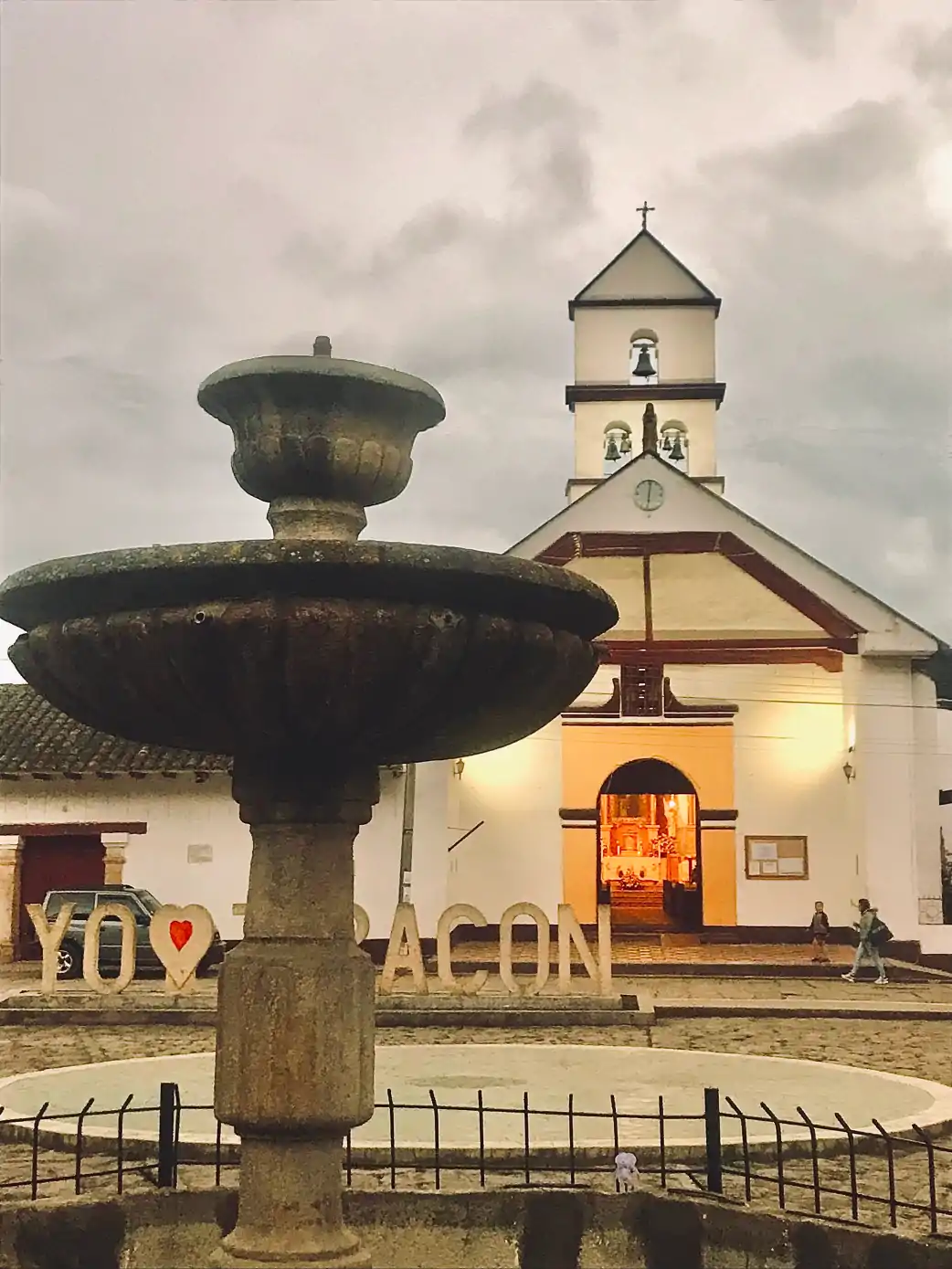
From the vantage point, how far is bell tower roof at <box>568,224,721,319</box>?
27.2 m

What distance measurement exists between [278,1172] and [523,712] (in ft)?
5.79

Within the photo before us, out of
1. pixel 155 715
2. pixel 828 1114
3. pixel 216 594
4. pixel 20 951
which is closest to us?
pixel 216 594

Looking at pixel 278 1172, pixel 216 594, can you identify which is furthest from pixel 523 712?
pixel 278 1172

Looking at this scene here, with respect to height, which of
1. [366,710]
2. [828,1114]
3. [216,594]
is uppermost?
[216,594]

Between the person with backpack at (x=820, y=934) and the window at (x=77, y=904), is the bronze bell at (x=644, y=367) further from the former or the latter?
the window at (x=77, y=904)

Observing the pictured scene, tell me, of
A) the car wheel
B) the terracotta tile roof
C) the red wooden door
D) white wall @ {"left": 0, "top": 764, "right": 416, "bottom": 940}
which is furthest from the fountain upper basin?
the red wooden door

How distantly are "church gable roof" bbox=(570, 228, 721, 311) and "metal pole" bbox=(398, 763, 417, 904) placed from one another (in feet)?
35.0

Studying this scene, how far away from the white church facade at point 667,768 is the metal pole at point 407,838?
32 mm

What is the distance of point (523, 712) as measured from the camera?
498 cm

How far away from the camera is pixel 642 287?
27.4 metres

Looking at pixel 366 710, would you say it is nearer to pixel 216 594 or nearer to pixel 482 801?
pixel 216 594

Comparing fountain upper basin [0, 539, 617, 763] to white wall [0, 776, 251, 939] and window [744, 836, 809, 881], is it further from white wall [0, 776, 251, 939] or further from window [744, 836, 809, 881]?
window [744, 836, 809, 881]

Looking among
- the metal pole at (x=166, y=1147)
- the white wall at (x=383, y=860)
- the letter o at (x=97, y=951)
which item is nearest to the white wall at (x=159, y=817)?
the white wall at (x=383, y=860)

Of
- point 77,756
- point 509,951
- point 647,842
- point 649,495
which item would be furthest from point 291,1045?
point 647,842
